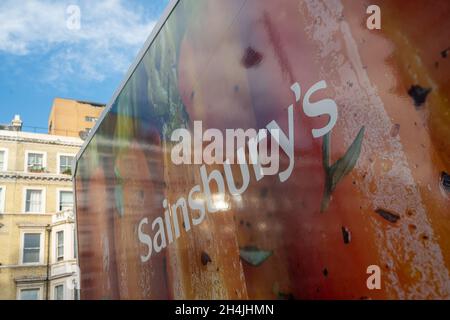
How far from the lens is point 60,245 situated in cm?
2556

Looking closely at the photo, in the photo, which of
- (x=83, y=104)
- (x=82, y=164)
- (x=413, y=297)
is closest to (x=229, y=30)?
(x=413, y=297)

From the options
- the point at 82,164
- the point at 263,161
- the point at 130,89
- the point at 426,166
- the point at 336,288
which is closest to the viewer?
the point at 426,166

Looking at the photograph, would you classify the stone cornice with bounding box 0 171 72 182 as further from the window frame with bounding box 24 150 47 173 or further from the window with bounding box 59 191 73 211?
the window with bounding box 59 191 73 211

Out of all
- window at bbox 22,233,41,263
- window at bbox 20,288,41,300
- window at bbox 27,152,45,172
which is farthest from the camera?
window at bbox 27,152,45,172

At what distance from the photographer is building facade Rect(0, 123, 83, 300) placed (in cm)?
2441

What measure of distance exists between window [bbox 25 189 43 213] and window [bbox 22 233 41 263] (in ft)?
4.88

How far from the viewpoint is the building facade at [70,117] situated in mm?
41406

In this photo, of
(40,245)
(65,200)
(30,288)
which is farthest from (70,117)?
(30,288)

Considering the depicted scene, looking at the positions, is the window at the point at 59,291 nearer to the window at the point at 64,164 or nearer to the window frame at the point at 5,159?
the window at the point at 64,164

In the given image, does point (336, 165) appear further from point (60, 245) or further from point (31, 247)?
point (31, 247)

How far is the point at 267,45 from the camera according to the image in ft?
7.34

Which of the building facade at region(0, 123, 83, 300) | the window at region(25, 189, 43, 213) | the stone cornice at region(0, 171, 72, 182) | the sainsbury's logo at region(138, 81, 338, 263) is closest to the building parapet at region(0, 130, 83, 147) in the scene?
the building facade at region(0, 123, 83, 300)

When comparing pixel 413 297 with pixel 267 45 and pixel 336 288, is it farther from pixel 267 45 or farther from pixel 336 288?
pixel 267 45
